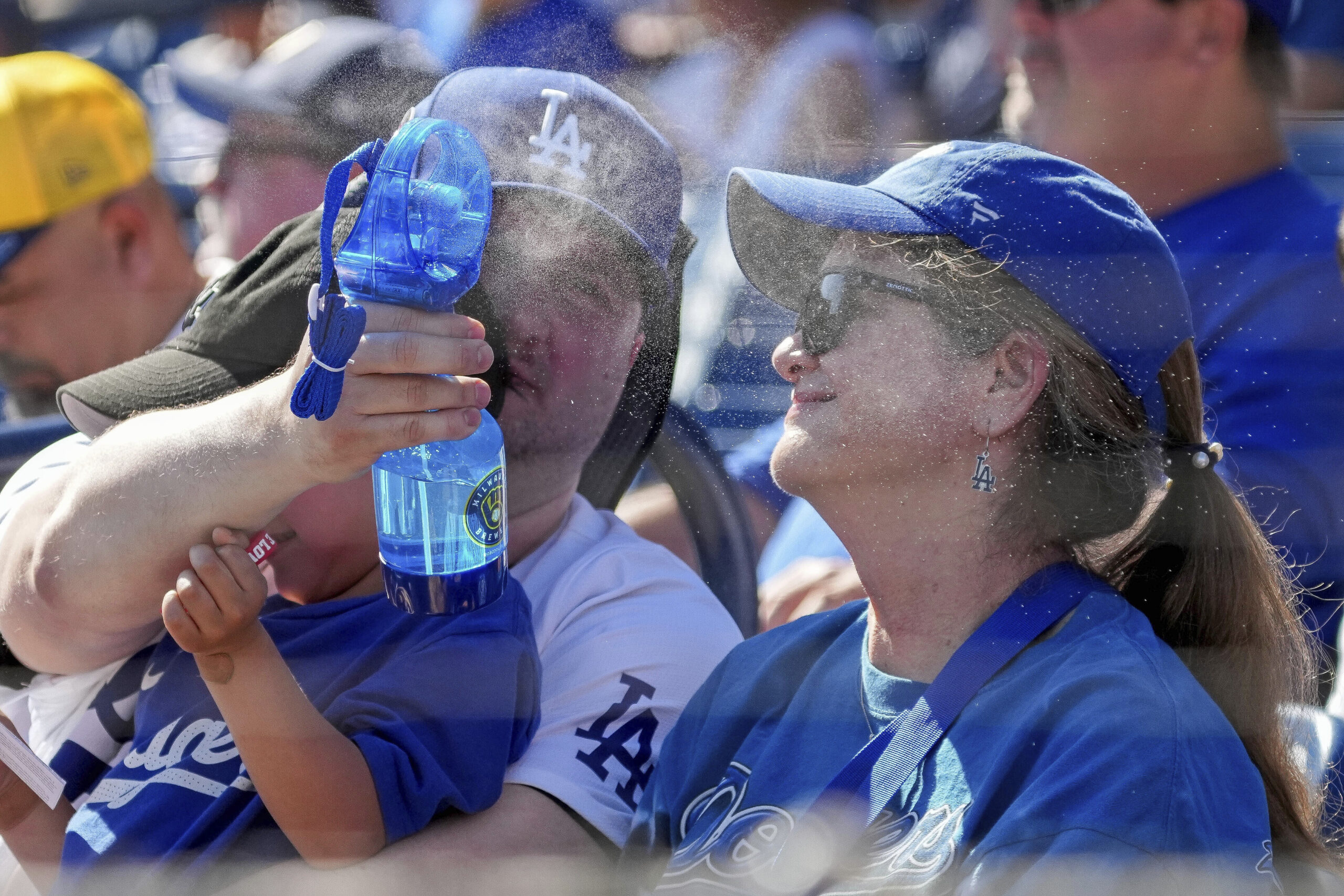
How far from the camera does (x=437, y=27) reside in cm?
162

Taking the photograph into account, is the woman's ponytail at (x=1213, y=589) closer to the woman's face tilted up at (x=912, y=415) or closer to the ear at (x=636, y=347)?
the woman's face tilted up at (x=912, y=415)

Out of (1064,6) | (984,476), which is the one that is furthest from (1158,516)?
(1064,6)

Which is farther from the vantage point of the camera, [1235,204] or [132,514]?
[1235,204]

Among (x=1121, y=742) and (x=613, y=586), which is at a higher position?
(x=1121, y=742)

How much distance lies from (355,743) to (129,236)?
137 centimetres

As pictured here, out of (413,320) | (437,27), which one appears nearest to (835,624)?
(413,320)

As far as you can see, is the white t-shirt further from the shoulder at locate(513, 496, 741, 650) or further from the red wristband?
the red wristband

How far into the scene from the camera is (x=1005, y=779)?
0.94 meters

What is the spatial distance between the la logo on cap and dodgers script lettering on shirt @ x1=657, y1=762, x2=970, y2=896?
25.7 inches

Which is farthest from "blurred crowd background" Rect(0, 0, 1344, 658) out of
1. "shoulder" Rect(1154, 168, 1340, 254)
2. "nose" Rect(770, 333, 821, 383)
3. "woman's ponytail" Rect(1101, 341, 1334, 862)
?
"woman's ponytail" Rect(1101, 341, 1334, 862)

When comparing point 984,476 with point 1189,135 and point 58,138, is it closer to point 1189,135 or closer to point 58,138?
point 1189,135

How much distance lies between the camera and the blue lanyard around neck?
1.01 m

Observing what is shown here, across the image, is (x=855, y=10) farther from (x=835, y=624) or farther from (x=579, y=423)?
(x=835, y=624)

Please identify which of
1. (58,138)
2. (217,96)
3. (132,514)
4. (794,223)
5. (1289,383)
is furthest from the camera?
(217,96)
